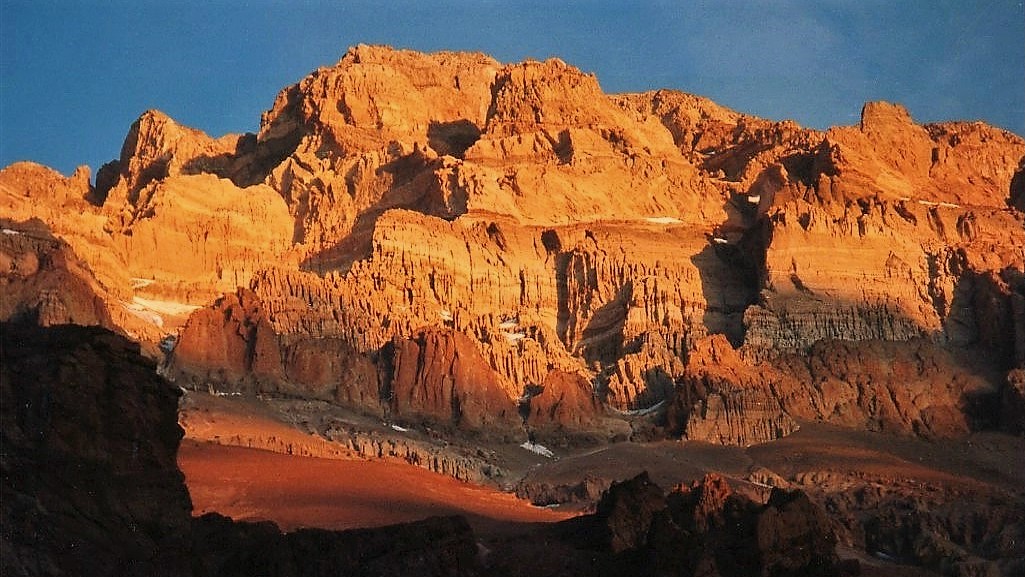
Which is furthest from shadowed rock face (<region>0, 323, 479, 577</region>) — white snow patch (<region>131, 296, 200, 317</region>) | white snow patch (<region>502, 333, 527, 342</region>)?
white snow patch (<region>502, 333, 527, 342</region>)

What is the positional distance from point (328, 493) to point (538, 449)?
20660 mm

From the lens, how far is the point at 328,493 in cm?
5194

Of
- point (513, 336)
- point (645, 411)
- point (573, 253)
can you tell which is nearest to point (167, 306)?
point (513, 336)

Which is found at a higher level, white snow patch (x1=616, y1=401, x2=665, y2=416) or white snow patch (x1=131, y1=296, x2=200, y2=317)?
white snow patch (x1=131, y1=296, x2=200, y2=317)

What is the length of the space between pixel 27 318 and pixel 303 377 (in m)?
13.4

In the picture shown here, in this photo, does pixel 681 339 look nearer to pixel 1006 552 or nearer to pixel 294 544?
pixel 1006 552

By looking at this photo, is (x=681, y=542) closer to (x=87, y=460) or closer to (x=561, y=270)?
(x=87, y=460)

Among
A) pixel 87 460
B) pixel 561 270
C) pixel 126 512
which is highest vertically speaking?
pixel 561 270

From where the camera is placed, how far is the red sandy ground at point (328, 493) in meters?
47.8

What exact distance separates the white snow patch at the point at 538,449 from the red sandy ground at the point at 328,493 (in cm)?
853

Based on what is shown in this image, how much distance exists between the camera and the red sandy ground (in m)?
47.8

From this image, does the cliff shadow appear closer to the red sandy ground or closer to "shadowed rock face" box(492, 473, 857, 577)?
the red sandy ground

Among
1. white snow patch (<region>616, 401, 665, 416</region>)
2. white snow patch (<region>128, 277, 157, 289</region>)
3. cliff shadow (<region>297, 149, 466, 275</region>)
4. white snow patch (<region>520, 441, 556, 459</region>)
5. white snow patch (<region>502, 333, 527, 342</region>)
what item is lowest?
white snow patch (<region>520, 441, 556, 459</region>)

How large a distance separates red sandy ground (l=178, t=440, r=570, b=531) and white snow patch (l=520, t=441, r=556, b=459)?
853 centimetres
